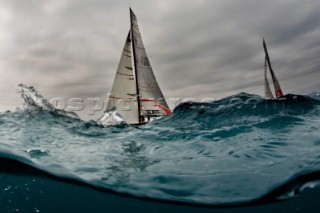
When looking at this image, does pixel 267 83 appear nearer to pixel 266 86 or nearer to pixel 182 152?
pixel 266 86

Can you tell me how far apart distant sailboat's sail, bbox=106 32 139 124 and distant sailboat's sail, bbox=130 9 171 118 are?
27.4 inches

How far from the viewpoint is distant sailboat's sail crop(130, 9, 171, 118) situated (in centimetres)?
2805

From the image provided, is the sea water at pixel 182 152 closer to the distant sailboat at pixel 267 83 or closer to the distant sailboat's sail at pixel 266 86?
the distant sailboat at pixel 267 83

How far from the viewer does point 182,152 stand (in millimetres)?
7863

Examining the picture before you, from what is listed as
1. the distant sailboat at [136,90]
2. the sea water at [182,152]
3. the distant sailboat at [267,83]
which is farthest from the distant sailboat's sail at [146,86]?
the sea water at [182,152]

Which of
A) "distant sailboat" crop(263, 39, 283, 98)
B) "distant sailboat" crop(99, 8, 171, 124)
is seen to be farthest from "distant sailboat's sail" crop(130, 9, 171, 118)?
"distant sailboat" crop(263, 39, 283, 98)

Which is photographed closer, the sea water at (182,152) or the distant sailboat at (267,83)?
the sea water at (182,152)

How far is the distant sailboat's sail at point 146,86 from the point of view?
2805 centimetres

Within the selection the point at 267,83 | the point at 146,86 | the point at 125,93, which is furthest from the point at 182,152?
the point at 267,83

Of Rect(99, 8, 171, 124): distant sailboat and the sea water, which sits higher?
Rect(99, 8, 171, 124): distant sailboat

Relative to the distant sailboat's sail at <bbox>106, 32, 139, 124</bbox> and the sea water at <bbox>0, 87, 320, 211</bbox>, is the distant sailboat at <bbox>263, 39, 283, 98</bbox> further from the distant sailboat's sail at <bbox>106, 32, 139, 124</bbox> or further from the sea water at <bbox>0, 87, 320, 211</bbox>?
the sea water at <bbox>0, 87, 320, 211</bbox>

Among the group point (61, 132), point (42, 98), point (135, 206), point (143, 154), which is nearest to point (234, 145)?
point (143, 154)

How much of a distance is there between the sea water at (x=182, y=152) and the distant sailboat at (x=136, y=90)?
1570 cm

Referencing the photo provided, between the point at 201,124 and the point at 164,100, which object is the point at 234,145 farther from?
the point at 164,100
